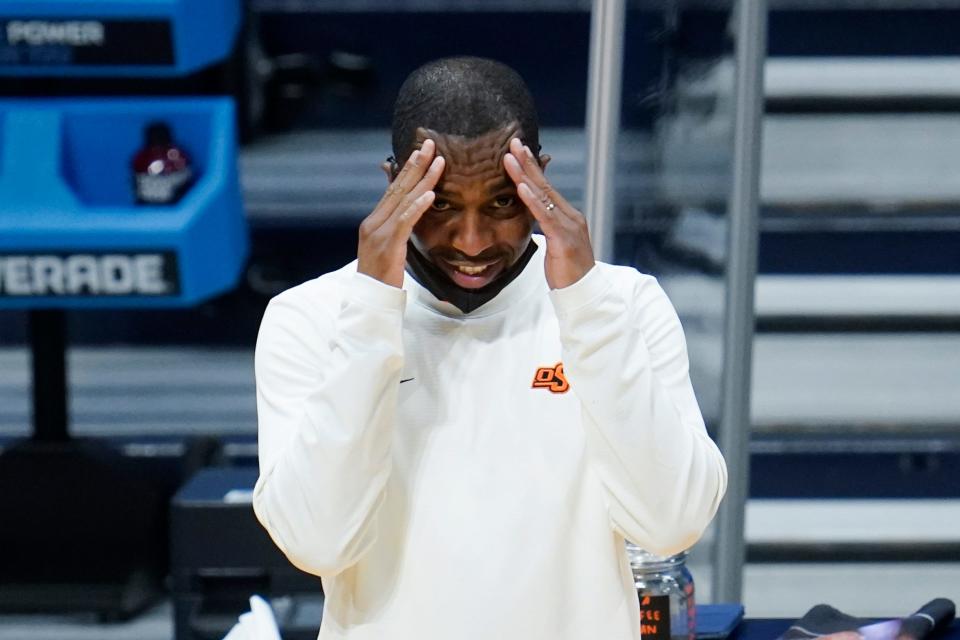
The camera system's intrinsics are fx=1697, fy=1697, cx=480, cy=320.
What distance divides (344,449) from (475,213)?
8.9 inches

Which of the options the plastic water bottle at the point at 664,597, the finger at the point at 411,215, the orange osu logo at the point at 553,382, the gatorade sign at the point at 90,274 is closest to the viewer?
the finger at the point at 411,215

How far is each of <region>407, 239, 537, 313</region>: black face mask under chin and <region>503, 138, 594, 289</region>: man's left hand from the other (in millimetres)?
72

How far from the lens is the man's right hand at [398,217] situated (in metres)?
1.41

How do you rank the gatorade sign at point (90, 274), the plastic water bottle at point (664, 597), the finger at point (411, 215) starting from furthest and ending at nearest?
the gatorade sign at point (90, 274) < the plastic water bottle at point (664, 597) < the finger at point (411, 215)

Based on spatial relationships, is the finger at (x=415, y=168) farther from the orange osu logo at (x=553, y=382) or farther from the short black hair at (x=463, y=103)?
the orange osu logo at (x=553, y=382)

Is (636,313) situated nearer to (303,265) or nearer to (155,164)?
(155,164)

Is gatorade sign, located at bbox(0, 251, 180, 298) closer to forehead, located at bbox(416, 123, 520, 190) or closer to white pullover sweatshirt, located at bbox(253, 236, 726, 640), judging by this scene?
white pullover sweatshirt, located at bbox(253, 236, 726, 640)

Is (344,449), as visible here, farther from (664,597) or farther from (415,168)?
(664,597)

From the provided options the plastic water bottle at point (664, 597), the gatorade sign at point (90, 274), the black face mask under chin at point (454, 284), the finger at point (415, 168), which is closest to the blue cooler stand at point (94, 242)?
the gatorade sign at point (90, 274)

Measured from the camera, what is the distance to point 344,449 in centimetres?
141

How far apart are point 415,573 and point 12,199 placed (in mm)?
2242

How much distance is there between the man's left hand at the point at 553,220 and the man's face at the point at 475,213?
18mm

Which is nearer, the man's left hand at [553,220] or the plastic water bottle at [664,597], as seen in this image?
the man's left hand at [553,220]

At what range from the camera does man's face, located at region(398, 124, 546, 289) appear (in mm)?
1422
